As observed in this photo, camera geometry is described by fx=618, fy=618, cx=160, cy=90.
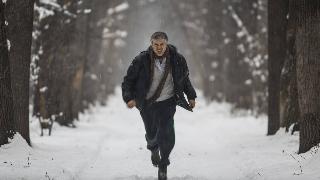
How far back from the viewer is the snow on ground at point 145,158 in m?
8.55

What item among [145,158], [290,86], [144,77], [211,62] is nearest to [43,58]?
[145,158]

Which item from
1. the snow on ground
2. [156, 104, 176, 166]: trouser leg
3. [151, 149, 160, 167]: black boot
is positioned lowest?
the snow on ground

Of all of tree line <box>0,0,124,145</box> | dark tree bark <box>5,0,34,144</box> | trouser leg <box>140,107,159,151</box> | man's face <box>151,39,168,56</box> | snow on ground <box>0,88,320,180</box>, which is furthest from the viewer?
dark tree bark <box>5,0,34,144</box>

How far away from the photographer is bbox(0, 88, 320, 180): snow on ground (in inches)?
337

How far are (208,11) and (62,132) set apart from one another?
1959 centimetres

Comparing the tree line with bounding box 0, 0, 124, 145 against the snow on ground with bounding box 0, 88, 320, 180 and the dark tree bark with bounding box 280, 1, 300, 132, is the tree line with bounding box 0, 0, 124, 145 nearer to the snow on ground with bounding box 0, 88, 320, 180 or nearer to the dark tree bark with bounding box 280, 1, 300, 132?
the snow on ground with bounding box 0, 88, 320, 180

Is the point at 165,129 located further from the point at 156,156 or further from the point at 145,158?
the point at 145,158

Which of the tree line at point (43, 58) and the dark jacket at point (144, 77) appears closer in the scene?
the dark jacket at point (144, 77)

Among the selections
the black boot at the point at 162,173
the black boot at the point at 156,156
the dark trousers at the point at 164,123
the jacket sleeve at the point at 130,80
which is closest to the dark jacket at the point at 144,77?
the jacket sleeve at the point at 130,80

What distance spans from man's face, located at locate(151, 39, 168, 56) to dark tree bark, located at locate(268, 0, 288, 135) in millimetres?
6457

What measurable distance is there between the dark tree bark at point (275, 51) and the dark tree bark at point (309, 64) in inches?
169

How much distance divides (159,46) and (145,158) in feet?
11.6

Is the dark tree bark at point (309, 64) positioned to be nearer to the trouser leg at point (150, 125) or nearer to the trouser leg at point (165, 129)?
the trouser leg at point (165, 129)

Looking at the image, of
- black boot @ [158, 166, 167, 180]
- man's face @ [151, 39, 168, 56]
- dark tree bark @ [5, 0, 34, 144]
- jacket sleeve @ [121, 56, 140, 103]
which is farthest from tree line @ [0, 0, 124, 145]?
black boot @ [158, 166, 167, 180]
